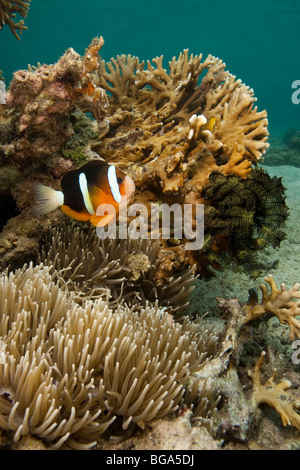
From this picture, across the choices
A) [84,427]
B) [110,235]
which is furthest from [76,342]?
[110,235]

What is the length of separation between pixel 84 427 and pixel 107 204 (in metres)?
1.46

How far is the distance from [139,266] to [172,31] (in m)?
90.4

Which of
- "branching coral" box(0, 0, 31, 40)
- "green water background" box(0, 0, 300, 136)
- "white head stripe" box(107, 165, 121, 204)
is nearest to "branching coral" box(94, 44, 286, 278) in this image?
"white head stripe" box(107, 165, 121, 204)

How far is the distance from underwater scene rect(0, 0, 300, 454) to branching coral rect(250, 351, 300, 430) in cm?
1

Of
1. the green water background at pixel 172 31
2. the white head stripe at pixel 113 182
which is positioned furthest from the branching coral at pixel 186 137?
the green water background at pixel 172 31

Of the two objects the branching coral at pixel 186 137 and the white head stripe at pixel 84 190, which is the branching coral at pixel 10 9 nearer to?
the branching coral at pixel 186 137

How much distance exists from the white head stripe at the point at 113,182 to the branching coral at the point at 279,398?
181cm

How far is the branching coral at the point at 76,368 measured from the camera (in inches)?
58.1

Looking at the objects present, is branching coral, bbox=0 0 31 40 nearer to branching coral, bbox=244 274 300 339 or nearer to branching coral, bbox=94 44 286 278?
branching coral, bbox=94 44 286 278

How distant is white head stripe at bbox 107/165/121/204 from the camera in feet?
7.30

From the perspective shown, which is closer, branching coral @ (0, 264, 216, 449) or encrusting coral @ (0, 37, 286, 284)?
branching coral @ (0, 264, 216, 449)

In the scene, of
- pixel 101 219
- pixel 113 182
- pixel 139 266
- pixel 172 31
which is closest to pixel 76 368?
pixel 101 219

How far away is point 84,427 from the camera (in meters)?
1.54

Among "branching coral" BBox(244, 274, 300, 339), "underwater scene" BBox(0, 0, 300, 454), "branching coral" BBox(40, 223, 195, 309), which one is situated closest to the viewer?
"underwater scene" BBox(0, 0, 300, 454)
